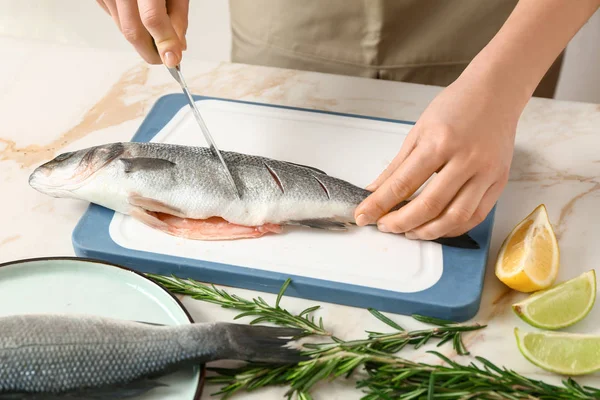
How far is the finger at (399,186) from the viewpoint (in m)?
1.46

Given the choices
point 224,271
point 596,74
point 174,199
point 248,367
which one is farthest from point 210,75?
point 596,74

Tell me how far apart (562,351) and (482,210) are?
36cm

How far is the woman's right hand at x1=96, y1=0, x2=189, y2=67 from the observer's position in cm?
151

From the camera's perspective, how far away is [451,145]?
1.45 m

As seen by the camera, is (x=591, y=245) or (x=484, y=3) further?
(x=484, y=3)

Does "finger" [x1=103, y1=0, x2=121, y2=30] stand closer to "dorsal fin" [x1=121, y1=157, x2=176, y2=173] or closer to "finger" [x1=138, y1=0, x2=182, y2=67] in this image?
"finger" [x1=138, y1=0, x2=182, y2=67]

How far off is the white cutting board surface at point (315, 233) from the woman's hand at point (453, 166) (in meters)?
0.06

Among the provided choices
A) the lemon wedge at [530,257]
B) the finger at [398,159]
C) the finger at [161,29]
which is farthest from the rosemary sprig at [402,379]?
the finger at [161,29]

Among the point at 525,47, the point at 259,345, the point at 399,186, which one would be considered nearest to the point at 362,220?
the point at 399,186

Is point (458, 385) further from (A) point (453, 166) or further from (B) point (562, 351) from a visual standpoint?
(A) point (453, 166)

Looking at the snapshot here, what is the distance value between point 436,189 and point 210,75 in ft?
3.44

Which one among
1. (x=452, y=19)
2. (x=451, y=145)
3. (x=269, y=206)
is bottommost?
(x=269, y=206)

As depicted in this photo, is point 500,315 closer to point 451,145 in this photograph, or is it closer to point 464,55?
point 451,145

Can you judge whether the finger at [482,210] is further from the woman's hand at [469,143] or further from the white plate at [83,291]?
the white plate at [83,291]
